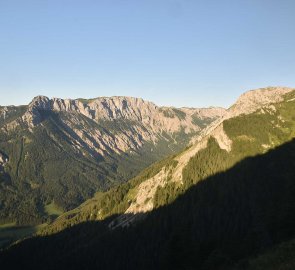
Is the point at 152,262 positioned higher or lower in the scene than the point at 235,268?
lower

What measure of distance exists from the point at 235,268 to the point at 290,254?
791 centimetres

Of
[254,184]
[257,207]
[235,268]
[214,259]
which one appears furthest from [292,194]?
[254,184]

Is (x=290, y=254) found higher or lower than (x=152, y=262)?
higher

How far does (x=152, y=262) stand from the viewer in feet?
546

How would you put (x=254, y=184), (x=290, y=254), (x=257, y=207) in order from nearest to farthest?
1. (x=290, y=254)
2. (x=257, y=207)
3. (x=254, y=184)

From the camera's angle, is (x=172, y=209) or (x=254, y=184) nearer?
(x=254, y=184)

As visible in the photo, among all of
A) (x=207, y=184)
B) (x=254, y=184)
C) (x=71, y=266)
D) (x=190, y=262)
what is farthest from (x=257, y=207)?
(x=71, y=266)

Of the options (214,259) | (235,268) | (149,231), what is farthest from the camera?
(149,231)

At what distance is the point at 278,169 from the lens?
17750cm

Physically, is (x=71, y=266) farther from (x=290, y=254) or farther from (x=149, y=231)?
(x=290, y=254)

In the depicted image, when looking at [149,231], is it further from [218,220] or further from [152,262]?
[218,220]

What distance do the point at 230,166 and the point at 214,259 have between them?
13877cm

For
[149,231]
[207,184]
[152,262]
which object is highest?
[207,184]

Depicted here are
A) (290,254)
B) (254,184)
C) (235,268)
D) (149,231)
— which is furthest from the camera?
(149,231)
